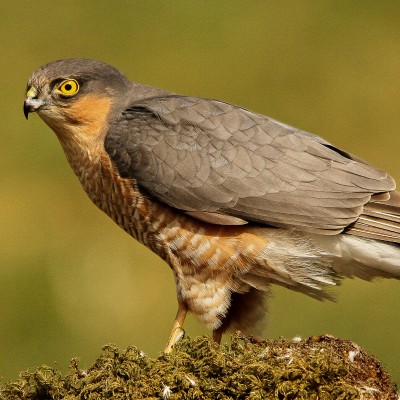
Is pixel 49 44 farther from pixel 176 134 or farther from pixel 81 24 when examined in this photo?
pixel 176 134

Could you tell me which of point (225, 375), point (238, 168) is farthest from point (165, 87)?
point (225, 375)

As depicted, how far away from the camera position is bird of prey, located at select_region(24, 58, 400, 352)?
7.11 metres

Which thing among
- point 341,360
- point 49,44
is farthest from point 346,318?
point 49,44

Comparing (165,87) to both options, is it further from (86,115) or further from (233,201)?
(233,201)

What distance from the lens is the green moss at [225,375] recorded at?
5.35 metres

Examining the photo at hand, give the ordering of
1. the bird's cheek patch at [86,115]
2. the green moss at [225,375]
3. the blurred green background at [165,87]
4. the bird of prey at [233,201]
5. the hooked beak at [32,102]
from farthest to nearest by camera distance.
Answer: the blurred green background at [165,87], the bird's cheek patch at [86,115], the hooked beak at [32,102], the bird of prey at [233,201], the green moss at [225,375]

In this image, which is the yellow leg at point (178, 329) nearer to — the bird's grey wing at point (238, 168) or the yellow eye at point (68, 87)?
the bird's grey wing at point (238, 168)

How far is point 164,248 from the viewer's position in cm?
719

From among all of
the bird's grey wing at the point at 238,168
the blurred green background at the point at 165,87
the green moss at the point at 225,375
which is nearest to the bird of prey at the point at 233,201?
the bird's grey wing at the point at 238,168

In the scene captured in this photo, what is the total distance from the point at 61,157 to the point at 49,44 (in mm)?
2201

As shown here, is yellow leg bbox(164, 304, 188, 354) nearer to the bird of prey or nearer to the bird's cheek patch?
the bird of prey

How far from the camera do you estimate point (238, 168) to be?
24.0ft

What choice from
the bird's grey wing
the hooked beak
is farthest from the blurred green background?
the hooked beak

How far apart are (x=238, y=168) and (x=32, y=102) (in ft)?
4.57
